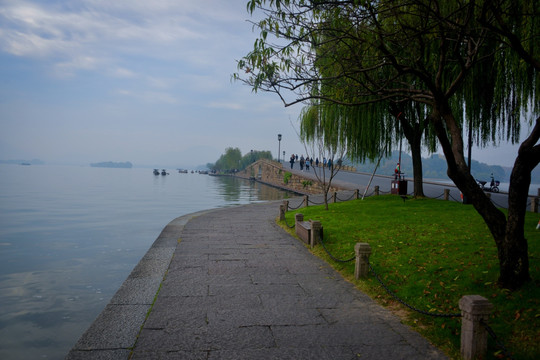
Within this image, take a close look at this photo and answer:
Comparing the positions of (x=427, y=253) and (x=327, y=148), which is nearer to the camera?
(x=427, y=253)

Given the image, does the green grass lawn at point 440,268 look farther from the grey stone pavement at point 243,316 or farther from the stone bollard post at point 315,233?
the grey stone pavement at point 243,316

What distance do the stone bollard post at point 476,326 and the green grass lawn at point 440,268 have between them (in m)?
0.20

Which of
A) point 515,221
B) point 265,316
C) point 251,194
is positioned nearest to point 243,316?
point 265,316

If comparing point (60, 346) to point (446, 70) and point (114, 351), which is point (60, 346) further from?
point (446, 70)

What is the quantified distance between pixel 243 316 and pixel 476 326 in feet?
9.87

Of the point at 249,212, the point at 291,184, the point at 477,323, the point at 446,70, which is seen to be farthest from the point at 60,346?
the point at 291,184

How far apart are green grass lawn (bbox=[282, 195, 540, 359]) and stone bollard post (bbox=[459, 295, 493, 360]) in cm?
20

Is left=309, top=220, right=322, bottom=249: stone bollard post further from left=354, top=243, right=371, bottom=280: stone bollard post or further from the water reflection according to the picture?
the water reflection

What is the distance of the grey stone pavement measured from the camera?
14.5ft

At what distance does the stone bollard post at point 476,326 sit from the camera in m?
4.13

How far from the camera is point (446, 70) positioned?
603 inches

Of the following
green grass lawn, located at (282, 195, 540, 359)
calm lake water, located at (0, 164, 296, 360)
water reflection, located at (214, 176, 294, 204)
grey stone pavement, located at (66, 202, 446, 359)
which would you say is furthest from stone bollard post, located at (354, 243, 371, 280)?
water reflection, located at (214, 176, 294, 204)

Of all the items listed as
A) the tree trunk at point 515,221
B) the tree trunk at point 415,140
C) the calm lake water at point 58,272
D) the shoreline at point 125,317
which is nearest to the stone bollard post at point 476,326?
the tree trunk at point 515,221

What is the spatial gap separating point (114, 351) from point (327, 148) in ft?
58.4
